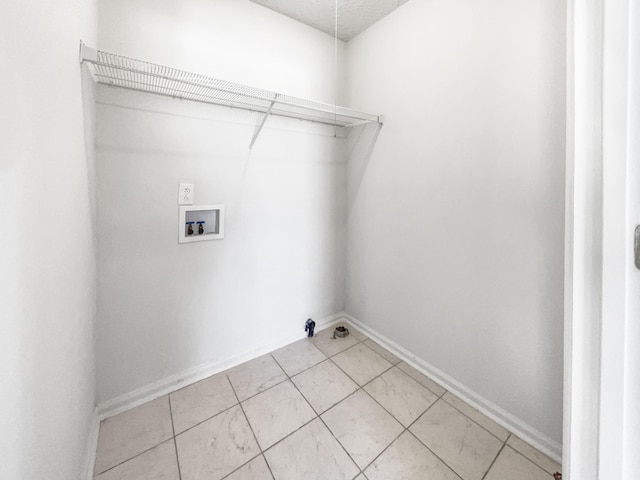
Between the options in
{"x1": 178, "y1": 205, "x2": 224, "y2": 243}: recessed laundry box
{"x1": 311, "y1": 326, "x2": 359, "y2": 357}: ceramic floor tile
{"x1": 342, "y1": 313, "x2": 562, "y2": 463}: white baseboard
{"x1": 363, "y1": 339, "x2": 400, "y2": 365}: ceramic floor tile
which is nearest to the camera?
{"x1": 342, "y1": 313, "x2": 562, "y2": 463}: white baseboard

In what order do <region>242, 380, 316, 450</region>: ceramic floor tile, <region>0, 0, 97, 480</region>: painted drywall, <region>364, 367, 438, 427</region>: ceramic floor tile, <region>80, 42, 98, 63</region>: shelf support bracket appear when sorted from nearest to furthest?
<region>0, 0, 97, 480</region>: painted drywall < <region>80, 42, 98, 63</region>: shelf support bracket < <region>242, 380, 316, 450</region>: ceramic floor tile < <region>364, 367, 438, 427</region>: ceramic floor tile

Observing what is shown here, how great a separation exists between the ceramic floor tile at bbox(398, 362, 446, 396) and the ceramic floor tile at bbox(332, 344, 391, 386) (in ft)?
0.36

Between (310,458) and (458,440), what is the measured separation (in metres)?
0.76

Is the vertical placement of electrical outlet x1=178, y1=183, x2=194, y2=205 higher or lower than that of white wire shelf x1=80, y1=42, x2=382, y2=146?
lower

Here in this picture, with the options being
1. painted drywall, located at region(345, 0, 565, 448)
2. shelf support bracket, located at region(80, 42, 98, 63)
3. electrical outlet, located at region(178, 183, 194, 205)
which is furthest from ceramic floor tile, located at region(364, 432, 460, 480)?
shelf support bracket, located at region(80, 42, 98, 63)

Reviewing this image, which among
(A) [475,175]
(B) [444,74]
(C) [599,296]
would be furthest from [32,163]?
(B) [444,74]

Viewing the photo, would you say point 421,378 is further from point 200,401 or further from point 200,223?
point 200,223

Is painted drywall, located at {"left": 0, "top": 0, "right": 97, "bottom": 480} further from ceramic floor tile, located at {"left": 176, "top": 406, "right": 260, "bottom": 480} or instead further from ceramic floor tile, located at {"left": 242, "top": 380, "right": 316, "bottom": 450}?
ceramic floor tile, located at {"left": 242, "top": 380, "right": 316, "bottom": 450}

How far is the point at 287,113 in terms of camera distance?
1925 millimetres

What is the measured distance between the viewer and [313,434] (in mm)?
1348

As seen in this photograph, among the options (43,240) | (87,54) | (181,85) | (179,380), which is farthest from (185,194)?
(179,380)

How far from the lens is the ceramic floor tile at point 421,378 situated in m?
1.64

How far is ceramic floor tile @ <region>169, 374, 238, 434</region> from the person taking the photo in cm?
143

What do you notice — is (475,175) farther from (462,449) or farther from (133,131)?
(133,131)
